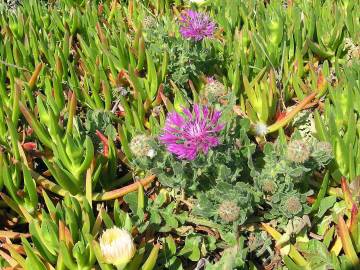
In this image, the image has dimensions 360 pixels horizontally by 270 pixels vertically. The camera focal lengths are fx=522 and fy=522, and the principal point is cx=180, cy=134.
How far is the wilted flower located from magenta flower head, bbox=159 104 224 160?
11.1 inches

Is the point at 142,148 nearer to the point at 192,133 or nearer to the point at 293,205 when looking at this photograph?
the point at 192,133

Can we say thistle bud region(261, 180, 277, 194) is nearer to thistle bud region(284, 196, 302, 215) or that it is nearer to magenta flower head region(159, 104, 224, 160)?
thistle bud region(284, 196, 302, 215)

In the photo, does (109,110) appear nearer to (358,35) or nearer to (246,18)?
(246,18)

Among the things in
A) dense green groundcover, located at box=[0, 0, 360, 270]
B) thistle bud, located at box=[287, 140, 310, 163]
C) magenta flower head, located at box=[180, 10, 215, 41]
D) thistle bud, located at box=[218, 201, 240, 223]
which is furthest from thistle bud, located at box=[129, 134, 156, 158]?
Answer: magenta flower head, located at box=[180, 10, 215, 41]

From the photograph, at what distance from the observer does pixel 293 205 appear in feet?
4.53

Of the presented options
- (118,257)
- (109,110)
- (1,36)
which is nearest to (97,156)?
(109,110)

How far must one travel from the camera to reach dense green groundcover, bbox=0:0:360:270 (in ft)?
4.48

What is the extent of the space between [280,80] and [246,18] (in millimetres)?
449

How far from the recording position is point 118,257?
1.15 meters

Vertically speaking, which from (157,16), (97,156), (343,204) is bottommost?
(343,204)

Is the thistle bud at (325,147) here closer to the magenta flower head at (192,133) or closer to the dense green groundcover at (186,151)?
the dense green groundcover at (186,151)

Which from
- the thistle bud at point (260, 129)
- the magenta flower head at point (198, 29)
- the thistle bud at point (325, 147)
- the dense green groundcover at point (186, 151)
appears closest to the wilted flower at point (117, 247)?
the dense green groundcover at point (186, 151)

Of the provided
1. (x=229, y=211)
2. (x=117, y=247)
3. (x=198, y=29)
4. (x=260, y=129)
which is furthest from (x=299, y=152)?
(x=198, y=29)

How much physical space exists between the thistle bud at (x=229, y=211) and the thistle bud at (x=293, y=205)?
0.15m
